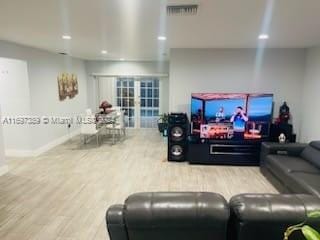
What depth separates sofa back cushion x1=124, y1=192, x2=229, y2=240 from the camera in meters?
1.54

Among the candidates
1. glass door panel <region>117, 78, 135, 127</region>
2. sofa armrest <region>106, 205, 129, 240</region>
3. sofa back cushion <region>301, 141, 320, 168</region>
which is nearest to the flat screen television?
sofa back cushion <region>301, 141, 320, 168</region>

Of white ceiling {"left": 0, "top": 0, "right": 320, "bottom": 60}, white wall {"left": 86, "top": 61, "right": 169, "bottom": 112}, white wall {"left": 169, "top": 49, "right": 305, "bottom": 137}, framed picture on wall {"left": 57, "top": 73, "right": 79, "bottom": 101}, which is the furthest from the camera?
white wall {"left": 86, "top": 61, "right": 169, "bottom": 112}

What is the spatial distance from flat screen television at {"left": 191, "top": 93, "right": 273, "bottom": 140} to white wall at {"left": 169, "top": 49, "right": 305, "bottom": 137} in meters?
0.43

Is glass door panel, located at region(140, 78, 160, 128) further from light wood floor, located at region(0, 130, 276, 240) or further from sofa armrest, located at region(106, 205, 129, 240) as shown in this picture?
sofa armrest, located at region(106, 205, 129, 240)

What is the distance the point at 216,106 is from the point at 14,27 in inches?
138

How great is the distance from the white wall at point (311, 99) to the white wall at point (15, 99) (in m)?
5.66

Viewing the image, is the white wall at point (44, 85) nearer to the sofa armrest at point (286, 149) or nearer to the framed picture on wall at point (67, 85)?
the framed picture on wall at point (67, 85)

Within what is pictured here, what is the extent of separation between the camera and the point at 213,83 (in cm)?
531

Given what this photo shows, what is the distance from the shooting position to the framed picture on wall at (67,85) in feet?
22.0

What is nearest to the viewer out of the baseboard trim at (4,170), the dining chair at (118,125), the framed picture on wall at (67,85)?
the baseboard trim at (4,170)

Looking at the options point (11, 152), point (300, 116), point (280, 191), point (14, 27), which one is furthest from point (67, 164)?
point (300, 116)

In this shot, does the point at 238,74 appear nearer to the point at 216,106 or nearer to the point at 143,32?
the point at 216,106

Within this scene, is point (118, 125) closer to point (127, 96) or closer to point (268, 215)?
point (127, 96)

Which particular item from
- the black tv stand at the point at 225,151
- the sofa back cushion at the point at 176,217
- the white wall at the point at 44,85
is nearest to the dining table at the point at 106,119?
the white wall at the point at 44,85
